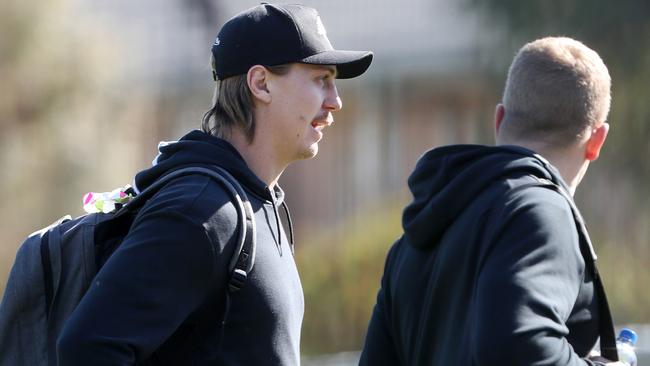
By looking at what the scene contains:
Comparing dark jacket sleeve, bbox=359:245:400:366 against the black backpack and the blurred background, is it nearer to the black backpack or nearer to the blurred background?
the black backpack

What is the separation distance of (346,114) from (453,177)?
23.5 ft

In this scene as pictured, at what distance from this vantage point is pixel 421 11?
A: 11.2 metres

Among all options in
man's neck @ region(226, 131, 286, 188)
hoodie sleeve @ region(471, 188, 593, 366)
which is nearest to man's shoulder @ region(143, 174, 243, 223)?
man's neck @ region(226, 131, 286, 188)

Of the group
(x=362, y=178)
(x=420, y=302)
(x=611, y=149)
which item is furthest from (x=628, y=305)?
(x=420, y=302)

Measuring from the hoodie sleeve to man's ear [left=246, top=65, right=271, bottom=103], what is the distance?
30.8 inches

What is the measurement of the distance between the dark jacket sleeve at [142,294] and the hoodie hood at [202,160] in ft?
0.78

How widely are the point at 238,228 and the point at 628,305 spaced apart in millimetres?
7944

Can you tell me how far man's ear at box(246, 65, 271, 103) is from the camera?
2.94 meters

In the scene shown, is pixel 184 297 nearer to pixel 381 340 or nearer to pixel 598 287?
pixel 381 340

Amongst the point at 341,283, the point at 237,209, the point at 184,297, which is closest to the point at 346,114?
the point at 341,283

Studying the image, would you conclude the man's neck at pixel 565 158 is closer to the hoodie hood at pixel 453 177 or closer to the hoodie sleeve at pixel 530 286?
the hoodie hood at pixel 453 177

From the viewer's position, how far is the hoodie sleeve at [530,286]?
2363 millimetres

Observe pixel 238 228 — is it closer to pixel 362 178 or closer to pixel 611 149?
pixel 362 178

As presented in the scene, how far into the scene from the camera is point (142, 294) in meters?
2.50
